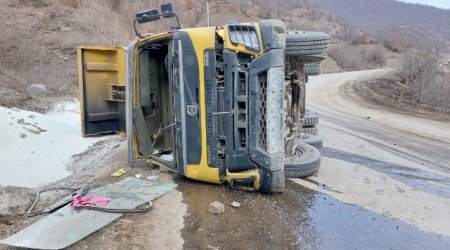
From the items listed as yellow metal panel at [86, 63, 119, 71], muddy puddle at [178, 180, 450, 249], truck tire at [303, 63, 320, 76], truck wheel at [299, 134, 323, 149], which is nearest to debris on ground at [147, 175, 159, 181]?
muddy puddle at [178, 180, 450, 249]

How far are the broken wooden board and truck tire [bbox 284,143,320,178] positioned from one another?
5.00ft

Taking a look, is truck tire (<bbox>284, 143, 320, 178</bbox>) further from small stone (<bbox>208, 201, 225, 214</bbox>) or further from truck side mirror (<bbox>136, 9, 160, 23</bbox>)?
truck side mirror (<bbox>136, 9, 160, 23</bbox>)

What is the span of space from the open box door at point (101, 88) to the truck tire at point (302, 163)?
340 cm

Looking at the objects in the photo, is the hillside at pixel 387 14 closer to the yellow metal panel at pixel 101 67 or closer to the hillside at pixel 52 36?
the hillside at pixel 52 36

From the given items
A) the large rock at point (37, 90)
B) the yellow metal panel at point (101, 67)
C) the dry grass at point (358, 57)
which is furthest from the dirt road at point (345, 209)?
the dry grass at point (358, 57)

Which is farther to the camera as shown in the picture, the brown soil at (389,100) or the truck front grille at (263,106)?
the brown soil at (389,100)

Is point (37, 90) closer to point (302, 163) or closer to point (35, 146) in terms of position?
point (35, 146)

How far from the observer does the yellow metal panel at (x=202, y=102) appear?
4285 millimetres

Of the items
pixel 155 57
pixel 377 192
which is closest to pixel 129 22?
pixel 155 57

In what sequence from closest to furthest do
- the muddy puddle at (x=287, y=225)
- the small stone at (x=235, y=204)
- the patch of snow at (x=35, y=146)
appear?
the muddy puddle at (x=287, y=225) → the small stone at (x=235, y=204) → the patch of snow at (x=35, y=146)

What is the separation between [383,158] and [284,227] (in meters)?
3.70

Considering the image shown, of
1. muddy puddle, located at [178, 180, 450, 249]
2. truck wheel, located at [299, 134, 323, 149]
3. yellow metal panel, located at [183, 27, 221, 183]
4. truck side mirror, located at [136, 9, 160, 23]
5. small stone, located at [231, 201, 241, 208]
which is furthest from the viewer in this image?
truck wheel, located at [299, 134, 323, 149]

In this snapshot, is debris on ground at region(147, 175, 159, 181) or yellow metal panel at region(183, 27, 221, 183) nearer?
yellow metal panel at region(183, 27, 221, 183)

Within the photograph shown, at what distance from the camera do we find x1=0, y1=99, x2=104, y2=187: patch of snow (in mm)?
6637
